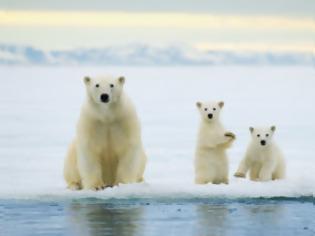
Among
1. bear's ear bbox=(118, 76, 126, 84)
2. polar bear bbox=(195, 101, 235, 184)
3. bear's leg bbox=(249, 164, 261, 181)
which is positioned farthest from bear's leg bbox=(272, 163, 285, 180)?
bear's ear bbox=(118, 76, 126, 84)

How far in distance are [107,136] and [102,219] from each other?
127 centimetres

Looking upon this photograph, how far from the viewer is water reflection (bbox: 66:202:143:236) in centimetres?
698

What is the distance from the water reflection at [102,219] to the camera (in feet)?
22.9

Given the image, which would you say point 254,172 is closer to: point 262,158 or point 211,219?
point 262,158

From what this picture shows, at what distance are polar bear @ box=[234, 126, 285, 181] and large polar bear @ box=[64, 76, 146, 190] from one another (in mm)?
1405

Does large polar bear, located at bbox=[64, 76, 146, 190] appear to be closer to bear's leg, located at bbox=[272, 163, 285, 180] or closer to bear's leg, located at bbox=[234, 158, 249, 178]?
bear's leg, located at bbox=[234, 158, 249, 178]

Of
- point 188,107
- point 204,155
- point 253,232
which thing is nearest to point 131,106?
point 204,155

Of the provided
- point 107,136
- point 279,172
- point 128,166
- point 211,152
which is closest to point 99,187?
point 128,166

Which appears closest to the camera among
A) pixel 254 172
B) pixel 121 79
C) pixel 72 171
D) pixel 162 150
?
pixel 121 79

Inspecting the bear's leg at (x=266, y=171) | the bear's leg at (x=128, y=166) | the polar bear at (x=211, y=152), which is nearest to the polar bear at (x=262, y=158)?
the bear's leg at (x=266, y=171)

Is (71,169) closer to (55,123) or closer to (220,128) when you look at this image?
(220,128)

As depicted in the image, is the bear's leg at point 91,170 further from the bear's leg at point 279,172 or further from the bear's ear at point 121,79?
the bear's leg at point 279,172

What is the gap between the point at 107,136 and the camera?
858cm

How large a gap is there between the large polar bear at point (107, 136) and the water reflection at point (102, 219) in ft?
1.88
